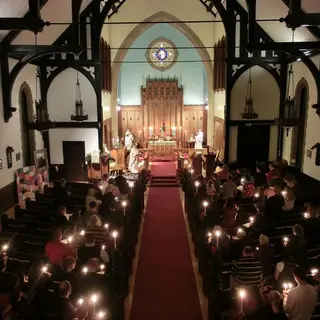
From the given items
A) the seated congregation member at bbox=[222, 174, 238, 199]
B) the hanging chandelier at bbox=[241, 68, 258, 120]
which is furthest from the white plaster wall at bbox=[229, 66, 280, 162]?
the seated congregation member at bbox=[222, 174, 238, 199]

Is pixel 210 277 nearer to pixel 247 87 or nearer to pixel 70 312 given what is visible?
pixel 70 312

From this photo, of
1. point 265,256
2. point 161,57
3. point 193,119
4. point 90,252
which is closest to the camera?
point 265,256

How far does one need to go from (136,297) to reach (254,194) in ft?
18.0

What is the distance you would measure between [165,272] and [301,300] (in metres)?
4.38

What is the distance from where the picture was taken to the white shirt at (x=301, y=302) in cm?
580

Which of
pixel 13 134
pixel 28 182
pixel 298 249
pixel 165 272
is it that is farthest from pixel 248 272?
pixel 13 134

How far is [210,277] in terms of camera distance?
767 cm

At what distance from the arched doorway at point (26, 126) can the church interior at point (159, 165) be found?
92 mm

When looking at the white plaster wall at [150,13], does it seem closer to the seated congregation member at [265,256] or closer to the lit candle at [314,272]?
the seated congregation member at [265,256]

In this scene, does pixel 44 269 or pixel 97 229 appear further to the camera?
pixel 97 229

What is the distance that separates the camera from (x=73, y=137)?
1867 cm

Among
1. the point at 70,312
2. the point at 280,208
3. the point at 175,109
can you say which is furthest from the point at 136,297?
the point at 175,109

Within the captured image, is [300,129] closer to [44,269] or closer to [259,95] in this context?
[259,95]

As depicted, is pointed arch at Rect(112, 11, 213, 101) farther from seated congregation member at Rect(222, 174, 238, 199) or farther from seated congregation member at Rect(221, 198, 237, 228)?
seated congregation member at Rect(221, 198, 237, 228)
